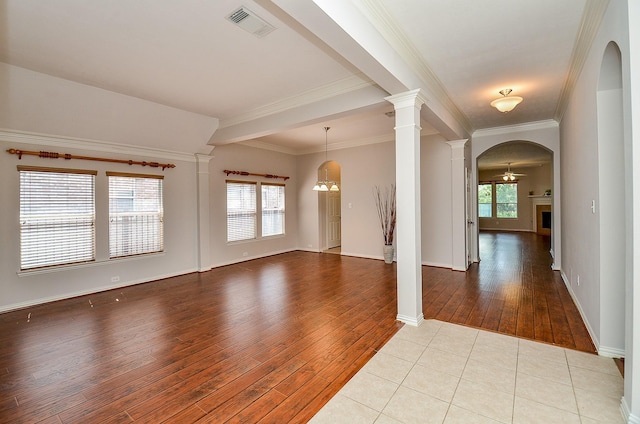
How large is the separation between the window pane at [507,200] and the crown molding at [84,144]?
512 inches

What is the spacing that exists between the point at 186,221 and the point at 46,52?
3376 mm

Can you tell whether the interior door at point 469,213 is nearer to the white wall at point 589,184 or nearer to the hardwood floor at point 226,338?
the hardwood floor at point 226,338

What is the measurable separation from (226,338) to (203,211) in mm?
3505

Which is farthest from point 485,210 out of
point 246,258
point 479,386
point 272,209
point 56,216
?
point 56,216

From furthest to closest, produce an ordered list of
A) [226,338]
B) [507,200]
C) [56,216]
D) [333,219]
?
[507,200] < [333,219] < [56,216] < [226,338]

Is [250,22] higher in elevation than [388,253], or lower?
higher

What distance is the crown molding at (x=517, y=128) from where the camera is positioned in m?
5.50

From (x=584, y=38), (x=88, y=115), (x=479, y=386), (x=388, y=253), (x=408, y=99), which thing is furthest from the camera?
(x=388, y=253)

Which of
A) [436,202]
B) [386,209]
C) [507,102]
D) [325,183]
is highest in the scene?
[507,102]

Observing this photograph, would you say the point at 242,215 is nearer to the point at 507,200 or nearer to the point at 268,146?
the point at 268,146

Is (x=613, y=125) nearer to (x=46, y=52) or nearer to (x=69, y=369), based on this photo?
(x=69, y=369)

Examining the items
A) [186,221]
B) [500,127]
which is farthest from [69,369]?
[500,127]

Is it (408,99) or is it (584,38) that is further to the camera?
(408,99)

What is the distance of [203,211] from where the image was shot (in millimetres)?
5895
